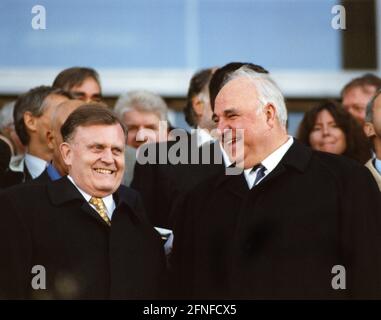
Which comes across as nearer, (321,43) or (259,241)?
(259,241)

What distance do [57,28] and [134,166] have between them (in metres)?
2.25

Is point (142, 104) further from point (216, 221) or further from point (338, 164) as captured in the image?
point (338, 164)

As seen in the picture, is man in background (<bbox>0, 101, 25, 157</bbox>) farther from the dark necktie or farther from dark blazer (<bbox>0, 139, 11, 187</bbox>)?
the dark necktie

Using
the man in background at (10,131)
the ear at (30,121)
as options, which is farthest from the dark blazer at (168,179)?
the man in background at (10,131)

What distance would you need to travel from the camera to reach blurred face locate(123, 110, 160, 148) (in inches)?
202

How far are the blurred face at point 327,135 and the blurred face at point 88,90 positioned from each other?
38.4 inches

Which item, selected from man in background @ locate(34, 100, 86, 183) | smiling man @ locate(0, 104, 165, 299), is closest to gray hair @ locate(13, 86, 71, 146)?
man in background @ locate(34, 100, 86, 183)

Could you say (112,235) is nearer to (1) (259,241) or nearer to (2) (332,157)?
(1) (259,241)

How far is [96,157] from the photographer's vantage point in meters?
4.15

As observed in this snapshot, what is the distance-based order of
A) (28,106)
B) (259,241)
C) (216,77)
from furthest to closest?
(28,106) → (216,77) → (259,241)

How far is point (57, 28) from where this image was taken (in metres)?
6.75

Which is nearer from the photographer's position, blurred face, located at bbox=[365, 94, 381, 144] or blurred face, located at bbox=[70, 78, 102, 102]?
blurred face, located at bbox=[365, 94, 381, 144]

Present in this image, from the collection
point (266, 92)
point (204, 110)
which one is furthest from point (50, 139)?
point (266, 92)

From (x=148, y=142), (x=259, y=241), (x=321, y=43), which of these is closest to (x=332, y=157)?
(x=259, y=241)
